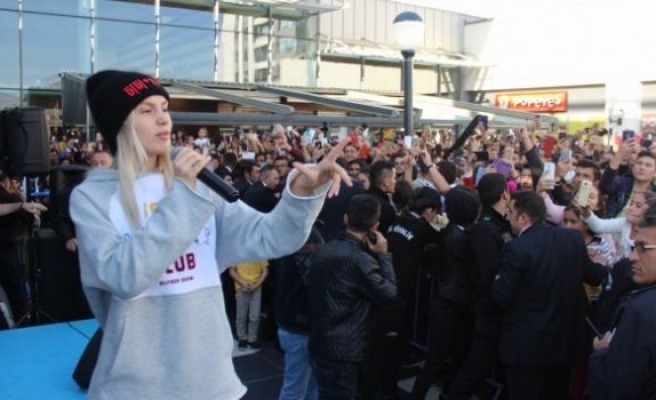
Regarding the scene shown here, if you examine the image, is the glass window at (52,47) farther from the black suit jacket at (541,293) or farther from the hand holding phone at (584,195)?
the black suit jacket at (541,293)

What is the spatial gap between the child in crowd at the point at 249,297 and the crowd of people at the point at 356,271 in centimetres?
2

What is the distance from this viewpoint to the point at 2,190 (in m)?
7.30

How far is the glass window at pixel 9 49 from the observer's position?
1864cm

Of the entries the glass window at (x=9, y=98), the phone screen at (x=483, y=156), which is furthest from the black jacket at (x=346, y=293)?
the glass window at (x=9, y=98)

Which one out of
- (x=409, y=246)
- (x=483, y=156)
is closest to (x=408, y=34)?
(x=483, y=156)

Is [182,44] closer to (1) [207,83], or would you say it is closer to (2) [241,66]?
(2) [241,66]

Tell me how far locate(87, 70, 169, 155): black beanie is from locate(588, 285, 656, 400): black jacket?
212cm

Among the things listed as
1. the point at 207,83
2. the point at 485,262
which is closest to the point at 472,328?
the point at 485,262

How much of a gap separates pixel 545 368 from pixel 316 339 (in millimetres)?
1555

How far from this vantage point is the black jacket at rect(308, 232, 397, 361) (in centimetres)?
414

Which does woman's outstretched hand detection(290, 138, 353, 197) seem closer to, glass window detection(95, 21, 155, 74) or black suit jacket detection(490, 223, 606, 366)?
black suit jacket detection(490, 223, 606, 366)

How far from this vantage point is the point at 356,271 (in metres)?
4.16

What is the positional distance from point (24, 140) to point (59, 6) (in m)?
15.1

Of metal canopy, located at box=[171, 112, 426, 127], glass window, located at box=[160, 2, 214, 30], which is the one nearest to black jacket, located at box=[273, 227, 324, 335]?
metal canopy, located at box=[171, 112, 426, 127]
